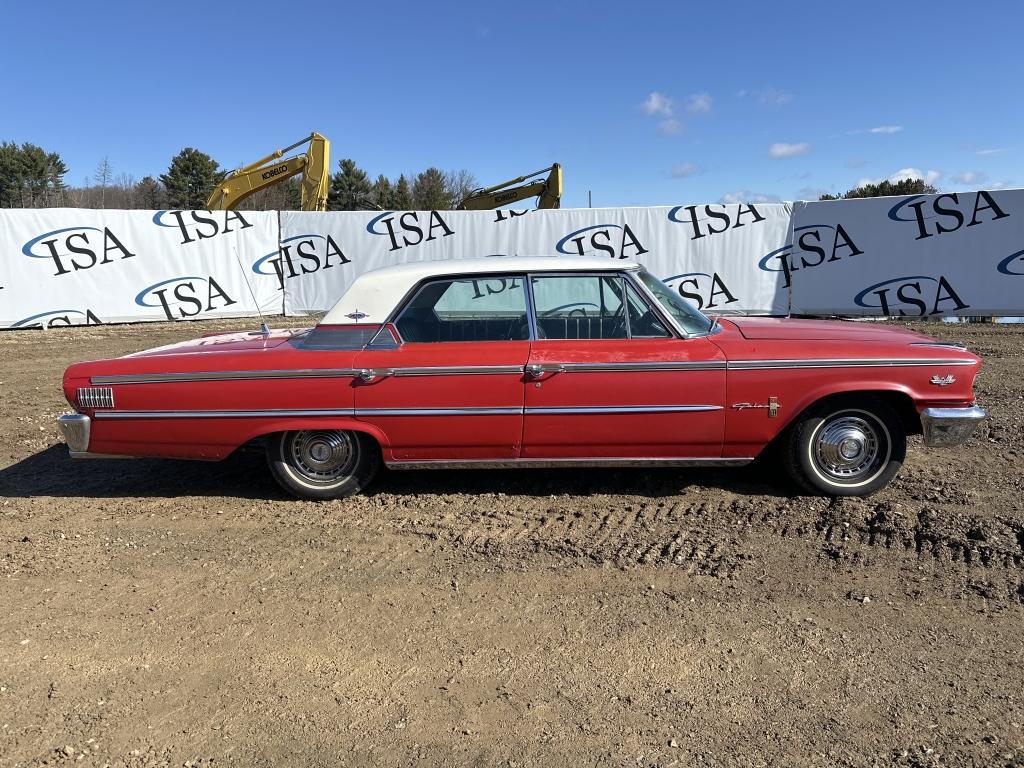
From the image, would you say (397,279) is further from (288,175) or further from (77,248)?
(288,175)

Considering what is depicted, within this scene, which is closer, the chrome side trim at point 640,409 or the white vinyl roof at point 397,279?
the chrome side trim at point 640,409

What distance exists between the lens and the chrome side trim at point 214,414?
13.8 ft

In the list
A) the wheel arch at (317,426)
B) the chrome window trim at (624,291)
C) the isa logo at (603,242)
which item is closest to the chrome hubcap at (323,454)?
the wheel arch at (317,426)

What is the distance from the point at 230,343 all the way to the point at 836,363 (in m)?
3.80

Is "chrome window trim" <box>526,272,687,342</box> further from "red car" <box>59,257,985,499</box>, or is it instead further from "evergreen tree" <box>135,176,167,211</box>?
"evergreen tree" <box>135,176,167,211</box>

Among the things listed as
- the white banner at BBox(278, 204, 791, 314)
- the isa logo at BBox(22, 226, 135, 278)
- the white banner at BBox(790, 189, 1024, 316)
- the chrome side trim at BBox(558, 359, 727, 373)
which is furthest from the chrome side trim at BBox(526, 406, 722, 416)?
the isa logo at BBox(22, 226, 135, 278)

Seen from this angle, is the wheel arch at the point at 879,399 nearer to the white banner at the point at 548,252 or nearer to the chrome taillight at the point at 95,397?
the chrome taillight at the point at 95,397

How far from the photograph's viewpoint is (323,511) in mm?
4324

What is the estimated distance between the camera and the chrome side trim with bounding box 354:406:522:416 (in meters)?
4.14

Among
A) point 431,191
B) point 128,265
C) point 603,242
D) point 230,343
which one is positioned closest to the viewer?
point 230,343

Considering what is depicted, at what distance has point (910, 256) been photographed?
12844 millimetres

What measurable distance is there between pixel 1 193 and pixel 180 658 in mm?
69638

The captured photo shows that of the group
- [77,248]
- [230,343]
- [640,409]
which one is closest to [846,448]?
[640,409]

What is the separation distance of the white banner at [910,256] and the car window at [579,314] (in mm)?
10393
